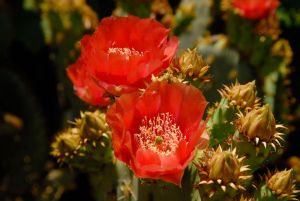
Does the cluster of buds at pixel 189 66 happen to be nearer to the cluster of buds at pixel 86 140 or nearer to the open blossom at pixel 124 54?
the open blossom at pixel 124 54

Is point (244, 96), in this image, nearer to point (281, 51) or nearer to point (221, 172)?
point (221, 172)

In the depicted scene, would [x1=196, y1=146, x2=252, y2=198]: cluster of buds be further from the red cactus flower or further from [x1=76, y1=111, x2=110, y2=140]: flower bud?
the red cactus flower

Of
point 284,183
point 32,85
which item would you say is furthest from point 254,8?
point 32,85

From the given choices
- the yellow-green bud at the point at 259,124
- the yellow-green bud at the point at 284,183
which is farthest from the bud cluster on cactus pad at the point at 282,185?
the yellow-green bud at the point at 259,124

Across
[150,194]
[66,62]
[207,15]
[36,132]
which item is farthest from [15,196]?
[150,194]

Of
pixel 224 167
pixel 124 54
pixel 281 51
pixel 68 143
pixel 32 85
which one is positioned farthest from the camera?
pixel 32 85

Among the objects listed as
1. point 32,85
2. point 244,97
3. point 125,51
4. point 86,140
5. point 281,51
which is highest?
point 125,51
